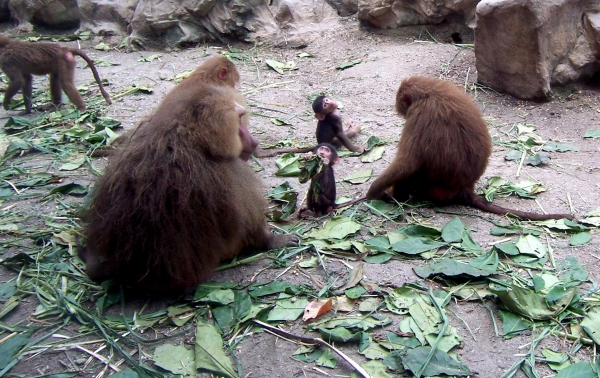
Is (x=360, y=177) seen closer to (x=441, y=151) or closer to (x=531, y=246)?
(x=441, y=151)

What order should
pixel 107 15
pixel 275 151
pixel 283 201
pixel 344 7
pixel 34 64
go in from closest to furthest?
pixel 283 201 < pixel 275 151 < pixel 34 64 < pixel 344 7 < pixel 107 15

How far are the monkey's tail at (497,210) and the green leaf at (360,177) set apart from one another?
1.02 meters

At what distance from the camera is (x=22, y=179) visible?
5.48 meters

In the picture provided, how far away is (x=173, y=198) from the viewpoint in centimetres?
341

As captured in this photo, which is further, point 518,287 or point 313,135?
point 313,135

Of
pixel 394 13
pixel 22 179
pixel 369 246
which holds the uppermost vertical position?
pixel 394 13

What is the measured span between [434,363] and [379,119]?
4271mm

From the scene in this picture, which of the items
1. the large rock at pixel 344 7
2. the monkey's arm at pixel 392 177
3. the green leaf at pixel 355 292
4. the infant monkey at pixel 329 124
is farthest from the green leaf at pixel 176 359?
the large rock at pixel 344 7

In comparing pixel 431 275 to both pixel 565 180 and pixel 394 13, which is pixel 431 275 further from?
pixel 394 13

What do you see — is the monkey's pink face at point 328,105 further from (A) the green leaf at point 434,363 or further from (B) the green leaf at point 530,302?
(A) the green leaf at point 434,363

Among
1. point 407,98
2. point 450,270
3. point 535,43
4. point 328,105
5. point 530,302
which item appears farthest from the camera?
point 535,43

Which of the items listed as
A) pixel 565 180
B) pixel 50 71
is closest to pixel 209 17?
pixel 50 71

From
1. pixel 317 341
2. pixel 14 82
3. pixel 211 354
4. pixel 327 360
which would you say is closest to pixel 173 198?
pixel 211 354

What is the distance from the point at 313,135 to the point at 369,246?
2742 mm
